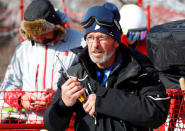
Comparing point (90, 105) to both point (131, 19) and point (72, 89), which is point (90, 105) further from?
point (131, 19)

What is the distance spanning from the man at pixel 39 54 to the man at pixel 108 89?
1018 millimetres

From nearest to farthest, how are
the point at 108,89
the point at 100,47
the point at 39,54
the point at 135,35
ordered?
the point at 108,89
the point at 100,47
the point at 39,54
the point at 135,35

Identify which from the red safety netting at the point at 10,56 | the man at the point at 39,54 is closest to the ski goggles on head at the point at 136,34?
the man at the point at 39,54

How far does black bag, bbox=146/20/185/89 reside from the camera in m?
2.85

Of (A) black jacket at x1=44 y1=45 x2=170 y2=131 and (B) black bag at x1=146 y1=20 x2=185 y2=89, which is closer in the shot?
(A) black jacket at x1=44 y1=45 x2=170 y2=131

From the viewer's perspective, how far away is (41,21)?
10.5 feet

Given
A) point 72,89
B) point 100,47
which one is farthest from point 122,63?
point 72,89

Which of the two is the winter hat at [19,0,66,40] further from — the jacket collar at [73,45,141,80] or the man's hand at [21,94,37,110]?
the jacket collar at [73,45,141,80]

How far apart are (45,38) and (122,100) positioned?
1634 millimetres

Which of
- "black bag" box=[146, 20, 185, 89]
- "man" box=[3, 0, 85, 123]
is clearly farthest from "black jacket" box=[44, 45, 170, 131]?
"man" box=[3, 0, 85, 123]

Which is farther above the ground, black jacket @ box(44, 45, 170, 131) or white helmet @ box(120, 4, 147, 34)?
white helmet @ box(120, 4, 147, 34)

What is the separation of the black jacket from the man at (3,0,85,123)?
1010 mm

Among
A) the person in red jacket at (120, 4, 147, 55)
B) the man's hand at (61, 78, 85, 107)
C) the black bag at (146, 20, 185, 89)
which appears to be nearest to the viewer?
the man's hand at (61, 78, 85, 107)

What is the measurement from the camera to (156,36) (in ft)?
10.0
